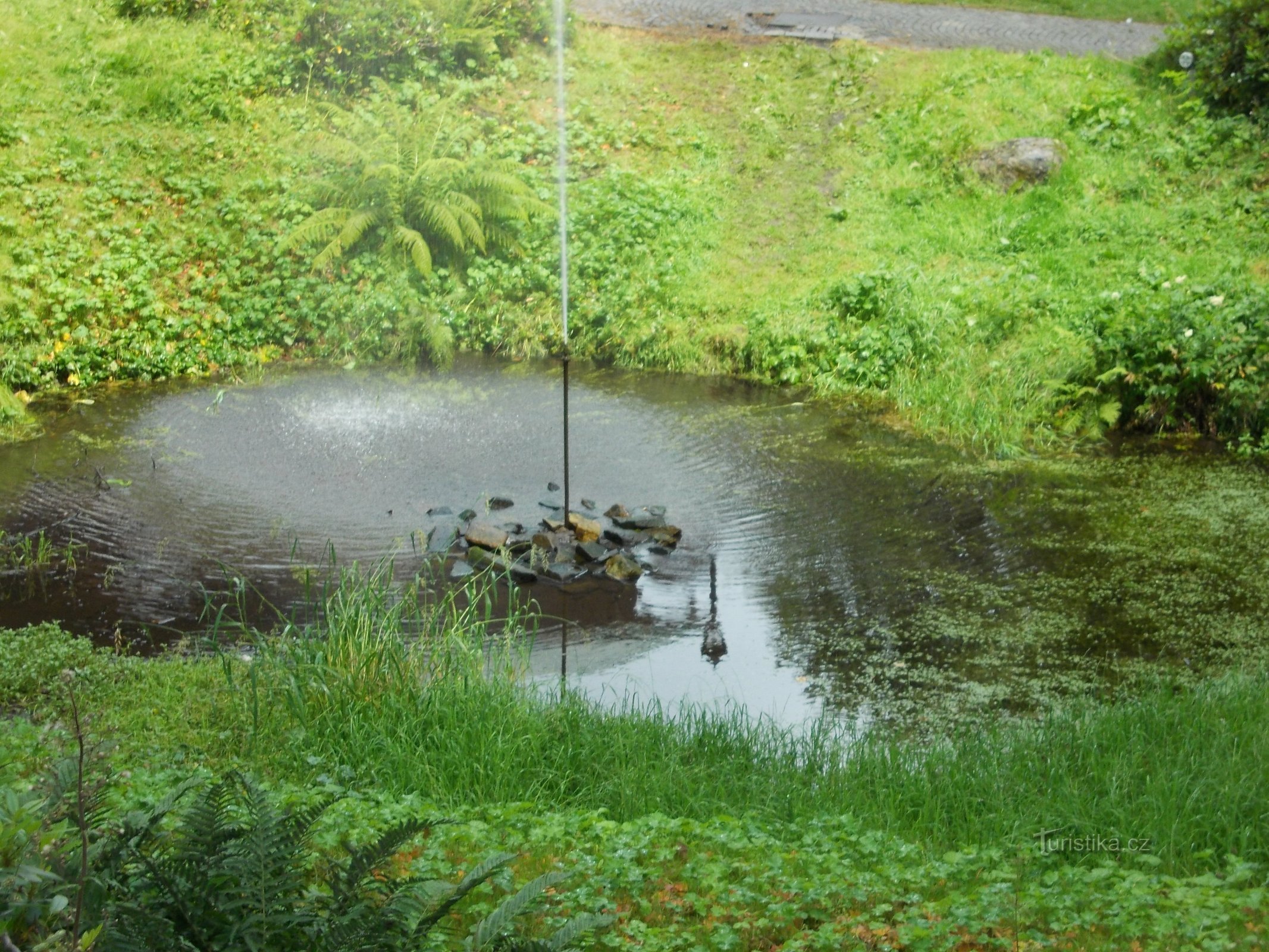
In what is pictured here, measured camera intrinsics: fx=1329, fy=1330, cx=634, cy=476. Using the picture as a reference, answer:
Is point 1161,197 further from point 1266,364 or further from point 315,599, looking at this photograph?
point 315,599

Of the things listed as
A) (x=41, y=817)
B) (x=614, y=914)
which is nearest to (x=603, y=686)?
(x=614, y=914)

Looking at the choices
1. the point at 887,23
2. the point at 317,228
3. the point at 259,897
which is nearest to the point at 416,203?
the point at 317,228

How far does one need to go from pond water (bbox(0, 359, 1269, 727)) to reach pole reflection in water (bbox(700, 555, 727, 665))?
0.6 inches

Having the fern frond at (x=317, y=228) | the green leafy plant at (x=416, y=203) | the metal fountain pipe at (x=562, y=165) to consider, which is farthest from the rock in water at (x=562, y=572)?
the fern frond at (x=317, y=228)

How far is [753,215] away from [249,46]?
21.7 feet

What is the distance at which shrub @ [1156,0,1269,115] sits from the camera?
43.1 feet

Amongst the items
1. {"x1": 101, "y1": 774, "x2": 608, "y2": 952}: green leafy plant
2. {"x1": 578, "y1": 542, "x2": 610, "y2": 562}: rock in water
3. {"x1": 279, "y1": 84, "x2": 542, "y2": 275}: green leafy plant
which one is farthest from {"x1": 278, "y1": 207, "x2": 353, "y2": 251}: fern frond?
{"x1": 101, "y1": 774, "x2": 608, "y2": 952}: green leafy plant

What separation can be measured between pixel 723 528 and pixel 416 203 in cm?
619

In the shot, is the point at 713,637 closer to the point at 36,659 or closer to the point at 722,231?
the point at 36,659

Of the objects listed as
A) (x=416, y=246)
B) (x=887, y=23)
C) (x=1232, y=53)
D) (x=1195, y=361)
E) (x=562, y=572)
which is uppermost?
(x=887, y=23)

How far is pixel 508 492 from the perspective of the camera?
340 inches

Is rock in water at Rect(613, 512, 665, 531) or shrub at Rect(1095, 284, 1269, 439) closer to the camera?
rock in water at Rect(613, 512, 665, 531)

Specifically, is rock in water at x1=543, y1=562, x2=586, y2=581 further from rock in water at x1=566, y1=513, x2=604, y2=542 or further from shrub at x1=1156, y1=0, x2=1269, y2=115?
shrub at x1=1156, y1=0, x2=1269, y2=115

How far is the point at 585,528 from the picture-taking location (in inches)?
305
